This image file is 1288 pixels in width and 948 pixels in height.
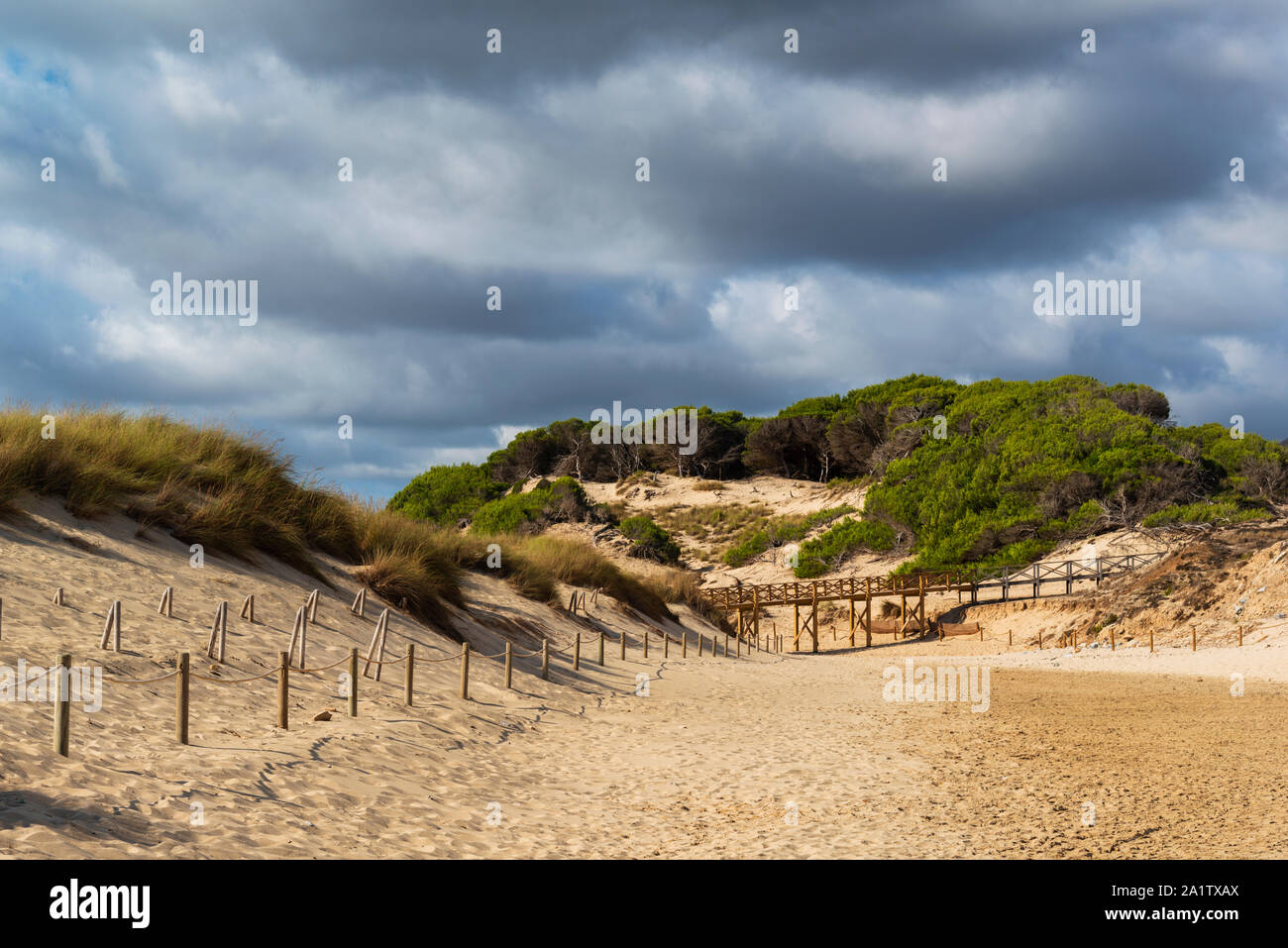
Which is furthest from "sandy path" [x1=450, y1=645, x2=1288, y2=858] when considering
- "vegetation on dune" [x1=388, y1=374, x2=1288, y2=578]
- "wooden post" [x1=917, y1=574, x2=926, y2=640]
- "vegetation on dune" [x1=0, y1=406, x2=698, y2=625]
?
"vegetation on dune" [x1=388, y1=374, x2=1288, y2=578]

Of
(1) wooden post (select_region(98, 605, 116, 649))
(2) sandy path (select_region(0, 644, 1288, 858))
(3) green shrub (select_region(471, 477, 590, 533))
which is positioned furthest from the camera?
(3) green shrub (select_region(471, 477, 590, 533))

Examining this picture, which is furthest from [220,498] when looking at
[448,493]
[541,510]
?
[448,493]

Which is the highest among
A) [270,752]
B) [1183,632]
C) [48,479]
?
[48,479]

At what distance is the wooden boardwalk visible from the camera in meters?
39.7

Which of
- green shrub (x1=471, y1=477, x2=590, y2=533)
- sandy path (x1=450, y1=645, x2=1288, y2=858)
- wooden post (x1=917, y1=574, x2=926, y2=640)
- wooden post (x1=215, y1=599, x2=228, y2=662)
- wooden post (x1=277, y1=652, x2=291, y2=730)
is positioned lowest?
wooden post (x1=917, y1=574, x2=926, y2=640)

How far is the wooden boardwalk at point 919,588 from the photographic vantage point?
39688mm

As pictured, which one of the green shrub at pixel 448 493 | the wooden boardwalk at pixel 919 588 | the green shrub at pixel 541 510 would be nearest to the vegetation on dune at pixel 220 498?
the wooden boardwalk at pixel 919 588

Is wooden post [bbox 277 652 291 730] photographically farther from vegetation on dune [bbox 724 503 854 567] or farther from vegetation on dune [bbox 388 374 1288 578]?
vegetation on dune [bbox 724 503 854 567]

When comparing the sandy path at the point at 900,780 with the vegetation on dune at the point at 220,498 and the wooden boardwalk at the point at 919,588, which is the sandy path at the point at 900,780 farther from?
the wooden boardwalk at the point at 919,588

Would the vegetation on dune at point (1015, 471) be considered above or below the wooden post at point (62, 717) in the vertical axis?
above
